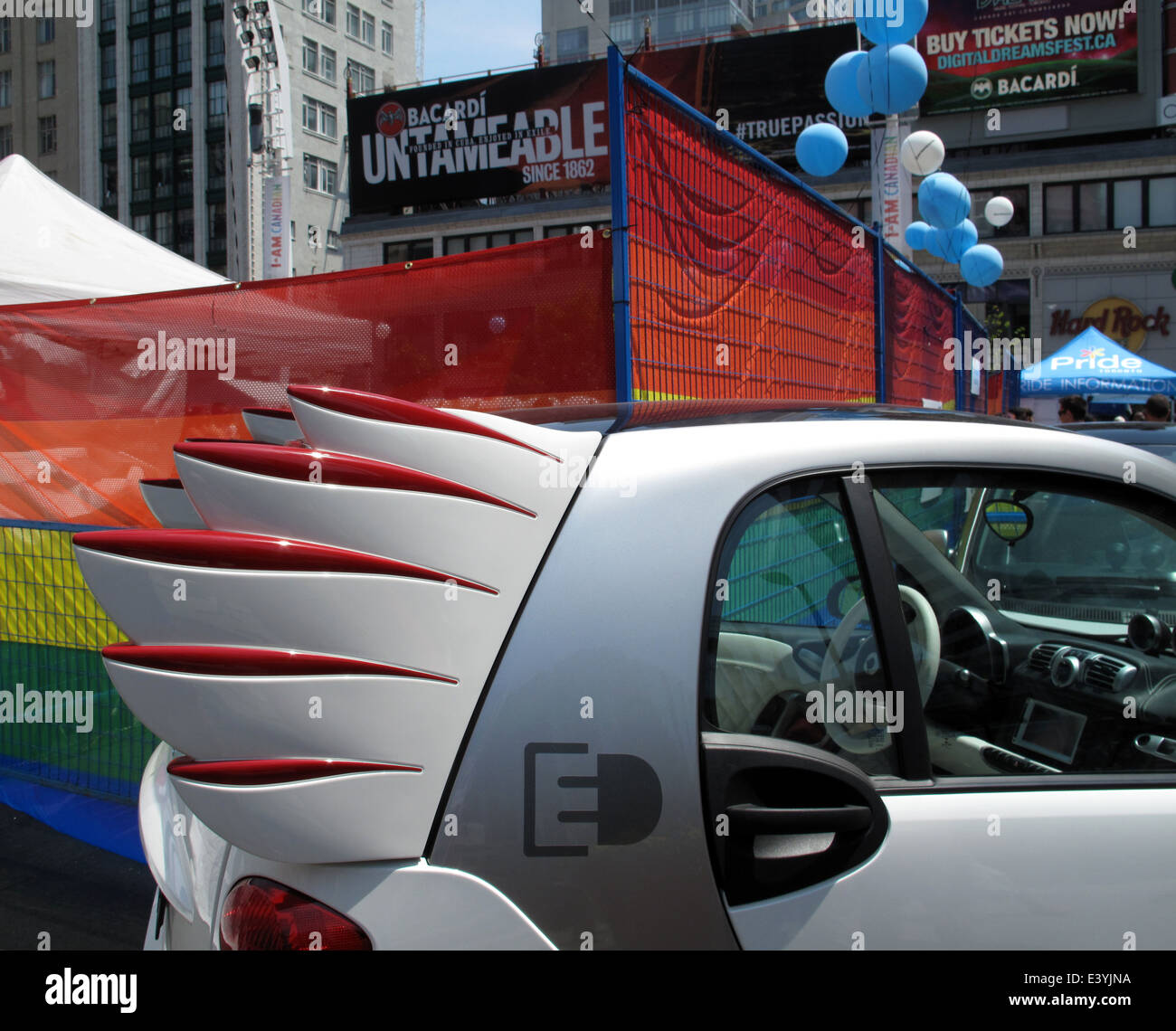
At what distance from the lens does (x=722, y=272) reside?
4.85m

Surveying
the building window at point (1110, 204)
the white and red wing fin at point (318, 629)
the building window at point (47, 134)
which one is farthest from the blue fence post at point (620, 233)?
the building window at point (47, 134)

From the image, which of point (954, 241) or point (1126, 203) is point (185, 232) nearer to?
point (1126, 203)

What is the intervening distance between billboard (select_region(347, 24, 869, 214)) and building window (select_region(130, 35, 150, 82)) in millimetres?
27542

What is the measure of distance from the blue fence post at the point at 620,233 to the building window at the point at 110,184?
68824mm

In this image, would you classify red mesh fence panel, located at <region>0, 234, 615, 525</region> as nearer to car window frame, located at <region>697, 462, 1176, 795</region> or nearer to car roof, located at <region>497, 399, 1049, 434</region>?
car roof, located at <region>497, 399, 1049, 434</region>

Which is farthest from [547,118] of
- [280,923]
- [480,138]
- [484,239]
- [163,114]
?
[280,923]

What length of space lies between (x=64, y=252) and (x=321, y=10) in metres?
58.6

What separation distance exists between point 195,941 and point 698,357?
3458 millimetres

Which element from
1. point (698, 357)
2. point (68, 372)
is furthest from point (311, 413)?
point (68, 372)

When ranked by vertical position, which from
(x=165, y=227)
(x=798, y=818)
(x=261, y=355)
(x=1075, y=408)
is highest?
(x=165, y=227)

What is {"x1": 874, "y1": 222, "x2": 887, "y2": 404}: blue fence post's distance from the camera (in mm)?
7855

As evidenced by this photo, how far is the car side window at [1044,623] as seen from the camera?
1816mm

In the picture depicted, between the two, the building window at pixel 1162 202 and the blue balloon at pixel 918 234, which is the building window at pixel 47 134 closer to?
the building window at pixel 1162 202
